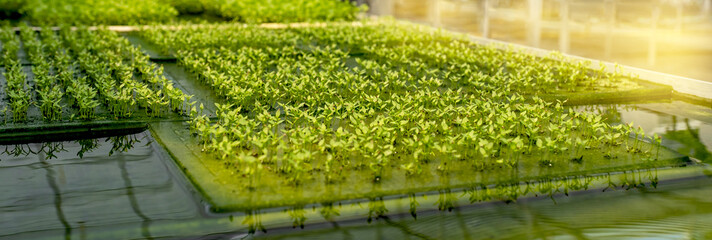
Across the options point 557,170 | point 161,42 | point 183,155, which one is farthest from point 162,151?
point 161,42

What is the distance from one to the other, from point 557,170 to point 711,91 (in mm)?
3715

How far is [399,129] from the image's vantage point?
6.00 m

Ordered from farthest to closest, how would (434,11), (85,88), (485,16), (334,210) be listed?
(434,11) < (485,16) < (85,88) < (334,210)

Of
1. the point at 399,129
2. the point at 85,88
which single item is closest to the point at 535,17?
the point at 399,129

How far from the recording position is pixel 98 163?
5.76m

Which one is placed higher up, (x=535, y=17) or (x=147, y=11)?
(x=147, y=11)

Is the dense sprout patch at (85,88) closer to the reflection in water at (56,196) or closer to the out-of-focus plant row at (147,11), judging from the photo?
the reflection in water at (56,196)

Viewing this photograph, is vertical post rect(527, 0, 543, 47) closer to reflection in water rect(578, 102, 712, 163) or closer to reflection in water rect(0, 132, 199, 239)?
reflection in water rect(578, 102, 712, 163)

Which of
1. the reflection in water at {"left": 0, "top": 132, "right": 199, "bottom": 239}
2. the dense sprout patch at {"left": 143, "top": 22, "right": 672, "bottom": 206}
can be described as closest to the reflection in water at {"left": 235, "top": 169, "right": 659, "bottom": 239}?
the dense sprout patch at {"left": 143, "top": 22, "right": 672, "bottom": 206}

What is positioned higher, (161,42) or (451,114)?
(161,42)

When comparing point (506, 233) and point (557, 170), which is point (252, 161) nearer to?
point (506, 233)

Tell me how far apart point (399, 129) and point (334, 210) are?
1534 millimetres

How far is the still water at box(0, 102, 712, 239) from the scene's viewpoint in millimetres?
4449

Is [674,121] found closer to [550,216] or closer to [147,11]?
[550,216]
